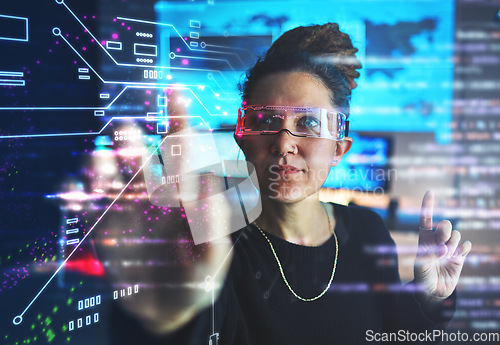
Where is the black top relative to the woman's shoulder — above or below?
below

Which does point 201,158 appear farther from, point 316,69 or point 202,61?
point 316,69

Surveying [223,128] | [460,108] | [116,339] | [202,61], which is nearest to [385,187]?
[460,108]

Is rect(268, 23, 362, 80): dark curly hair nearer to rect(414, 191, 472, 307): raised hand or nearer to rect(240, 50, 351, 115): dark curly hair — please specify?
rect(240, 50, 351, 115): dark curly hair

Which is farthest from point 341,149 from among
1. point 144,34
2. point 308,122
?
point 144,34

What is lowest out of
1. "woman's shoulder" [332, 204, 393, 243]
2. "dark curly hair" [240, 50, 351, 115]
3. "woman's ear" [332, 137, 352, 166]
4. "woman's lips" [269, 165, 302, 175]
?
"woman's shoulder" [332, 204, 393, 243]

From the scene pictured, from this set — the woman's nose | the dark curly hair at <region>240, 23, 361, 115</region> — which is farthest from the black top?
the dark curly hair at <region>240, 23, 361, 115</region>

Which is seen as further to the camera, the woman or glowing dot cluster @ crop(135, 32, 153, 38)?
the woman

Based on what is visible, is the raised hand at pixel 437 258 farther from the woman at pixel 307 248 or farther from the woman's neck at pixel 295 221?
the woman's neck at pixel 295 221

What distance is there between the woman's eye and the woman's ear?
113 millimetres

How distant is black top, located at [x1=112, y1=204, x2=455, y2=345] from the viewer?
1.05m

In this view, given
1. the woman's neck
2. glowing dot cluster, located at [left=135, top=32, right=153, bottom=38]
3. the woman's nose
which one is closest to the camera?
glowing dot cluster, located at [left=135, top=32, right=153, bottom=38]

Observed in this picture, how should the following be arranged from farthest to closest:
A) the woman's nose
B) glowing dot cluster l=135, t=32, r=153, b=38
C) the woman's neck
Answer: the woman's neck, the woman's nose, glowing dot cluster l=135, t=32, r=153, b=38

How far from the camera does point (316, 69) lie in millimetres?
1027

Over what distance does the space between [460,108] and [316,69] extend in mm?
616
